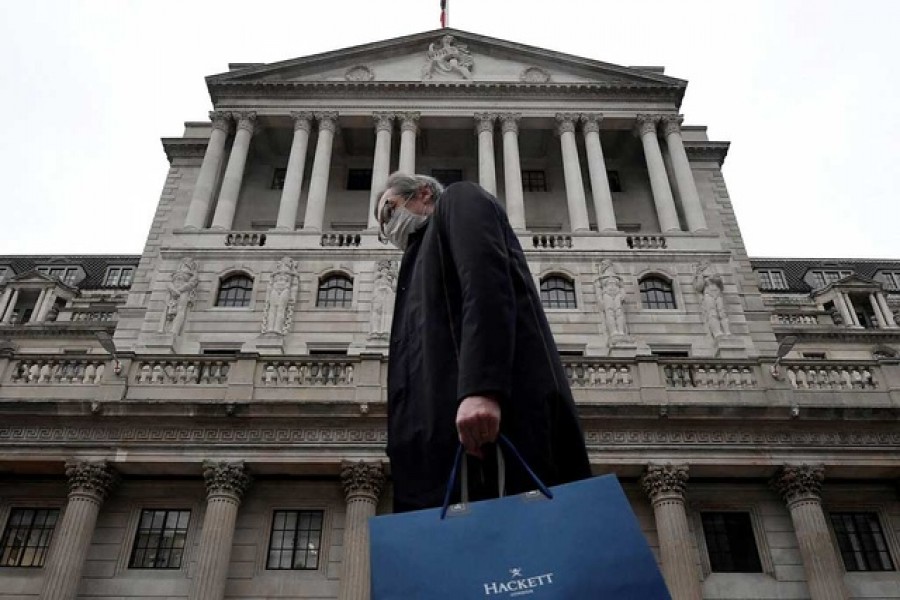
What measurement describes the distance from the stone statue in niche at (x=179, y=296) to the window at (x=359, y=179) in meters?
9.48

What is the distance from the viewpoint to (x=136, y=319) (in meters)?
27.9

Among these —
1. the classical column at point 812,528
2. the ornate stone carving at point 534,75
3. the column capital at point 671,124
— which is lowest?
the classical column at point 812,528

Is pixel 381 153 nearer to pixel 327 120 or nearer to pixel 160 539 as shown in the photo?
pixel 327 120

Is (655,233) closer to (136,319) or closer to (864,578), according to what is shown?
(864,578)

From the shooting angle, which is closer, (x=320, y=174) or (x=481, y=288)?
(x=481, y=288)

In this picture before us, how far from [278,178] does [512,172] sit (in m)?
11.4

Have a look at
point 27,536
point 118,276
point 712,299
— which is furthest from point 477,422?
point 118,276

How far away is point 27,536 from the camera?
20.5 metres

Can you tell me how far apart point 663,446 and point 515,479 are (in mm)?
18030

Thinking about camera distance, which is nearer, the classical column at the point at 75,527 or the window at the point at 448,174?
the classical column at the point at 75,527

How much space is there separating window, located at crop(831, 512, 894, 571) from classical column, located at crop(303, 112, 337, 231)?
21.2 meters

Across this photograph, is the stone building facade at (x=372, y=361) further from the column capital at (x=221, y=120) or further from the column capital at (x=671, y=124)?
the column capital at (x=221, y=120)

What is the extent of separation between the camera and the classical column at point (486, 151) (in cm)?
3173

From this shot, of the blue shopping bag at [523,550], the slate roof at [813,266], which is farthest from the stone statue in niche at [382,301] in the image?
the slate roof at [813,266]
